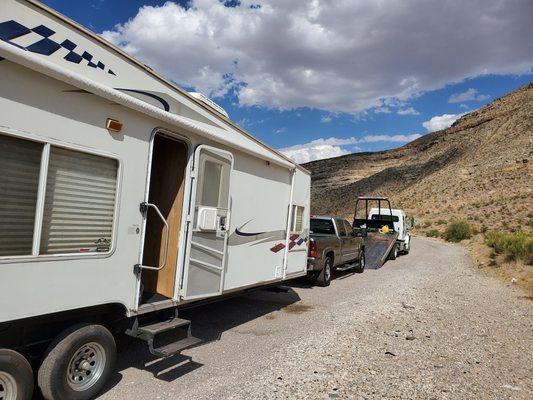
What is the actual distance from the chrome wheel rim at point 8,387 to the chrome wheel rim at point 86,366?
507 mm

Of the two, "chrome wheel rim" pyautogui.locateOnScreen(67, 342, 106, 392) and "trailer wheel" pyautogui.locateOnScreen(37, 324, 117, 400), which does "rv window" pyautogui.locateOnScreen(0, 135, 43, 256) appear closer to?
"trailer wheel" pyautogui.locateOnScreen(37, 324, 117, 400)

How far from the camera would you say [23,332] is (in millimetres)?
3838

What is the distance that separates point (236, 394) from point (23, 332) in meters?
2.10

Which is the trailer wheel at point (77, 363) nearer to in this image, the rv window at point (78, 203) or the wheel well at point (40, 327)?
the wheel well at point (40, 327)

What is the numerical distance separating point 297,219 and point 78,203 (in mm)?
5350

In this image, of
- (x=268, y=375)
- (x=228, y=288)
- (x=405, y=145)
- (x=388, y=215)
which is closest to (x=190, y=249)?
(x=228, y=288)

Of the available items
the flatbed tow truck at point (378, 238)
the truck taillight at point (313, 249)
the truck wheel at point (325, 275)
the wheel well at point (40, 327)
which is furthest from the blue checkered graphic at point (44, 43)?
the flatbed tow truck at point (378, 238)

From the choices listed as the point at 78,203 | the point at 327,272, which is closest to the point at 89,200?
the point at 78,203

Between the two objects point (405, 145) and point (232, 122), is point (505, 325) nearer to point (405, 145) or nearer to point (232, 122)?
point (232, 122)

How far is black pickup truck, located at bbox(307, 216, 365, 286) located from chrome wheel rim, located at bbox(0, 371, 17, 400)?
24.7ft

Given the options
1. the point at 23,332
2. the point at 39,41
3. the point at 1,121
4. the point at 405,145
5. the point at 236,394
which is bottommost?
the point at 236,394

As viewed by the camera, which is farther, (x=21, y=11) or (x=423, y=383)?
(x=423, y=383)

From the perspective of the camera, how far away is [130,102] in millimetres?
4477

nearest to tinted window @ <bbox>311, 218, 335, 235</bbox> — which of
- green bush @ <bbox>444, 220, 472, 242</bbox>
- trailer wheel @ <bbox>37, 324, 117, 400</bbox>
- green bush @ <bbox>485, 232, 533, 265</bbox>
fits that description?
green bush @ <bbox>485, 232, 533, 265</bbox>
